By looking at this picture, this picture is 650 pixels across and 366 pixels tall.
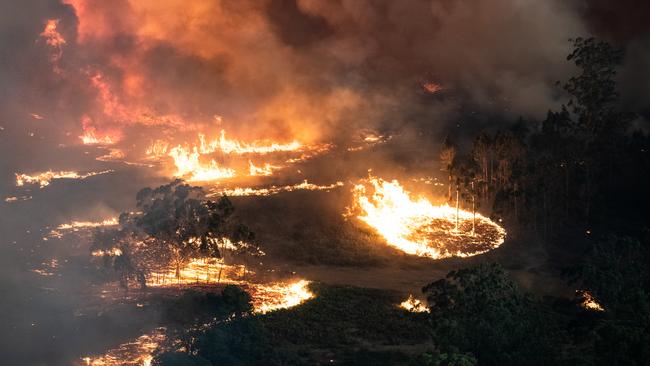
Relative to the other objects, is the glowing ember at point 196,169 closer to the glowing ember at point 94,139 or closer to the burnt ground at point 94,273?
the burnt ground at point 94,273

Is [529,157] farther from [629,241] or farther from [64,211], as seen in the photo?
[64,211]

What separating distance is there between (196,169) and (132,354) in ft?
240

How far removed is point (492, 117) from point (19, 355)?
123 metres

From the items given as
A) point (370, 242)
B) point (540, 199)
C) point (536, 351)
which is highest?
point (540, 199)

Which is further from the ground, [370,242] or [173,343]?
[370,242]

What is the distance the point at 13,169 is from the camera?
4589 inches

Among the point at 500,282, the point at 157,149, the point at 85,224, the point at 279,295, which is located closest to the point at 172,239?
the point at 279,295

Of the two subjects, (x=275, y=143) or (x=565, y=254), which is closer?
(x=565, y=254)

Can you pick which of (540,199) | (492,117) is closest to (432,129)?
(492,117)

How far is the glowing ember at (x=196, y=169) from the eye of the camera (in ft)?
375

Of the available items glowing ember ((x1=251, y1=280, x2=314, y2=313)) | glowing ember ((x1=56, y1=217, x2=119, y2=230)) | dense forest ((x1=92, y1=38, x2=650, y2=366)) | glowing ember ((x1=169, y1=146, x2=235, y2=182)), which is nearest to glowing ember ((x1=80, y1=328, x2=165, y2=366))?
dense forest ((x1=92, y1=38, x2=650, y2=366))

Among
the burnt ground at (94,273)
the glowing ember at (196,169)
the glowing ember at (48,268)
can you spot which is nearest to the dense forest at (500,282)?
the burnt ground at (94,273)

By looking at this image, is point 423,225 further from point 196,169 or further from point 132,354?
point 132,354

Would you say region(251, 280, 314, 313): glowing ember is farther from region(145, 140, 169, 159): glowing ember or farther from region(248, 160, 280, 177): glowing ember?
region(145, 140, 169, 159): glowing ember
